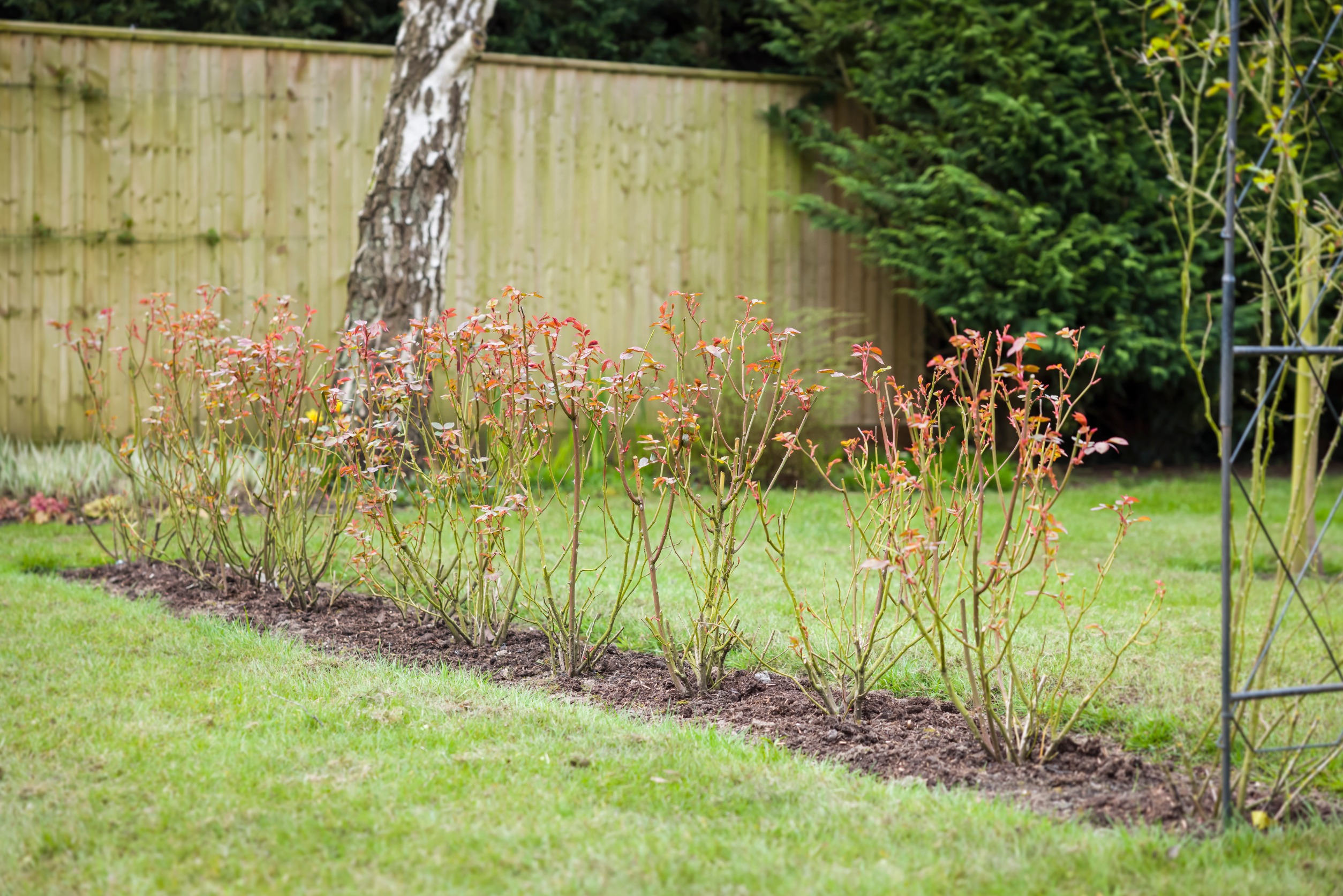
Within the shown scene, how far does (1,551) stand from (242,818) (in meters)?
3.30

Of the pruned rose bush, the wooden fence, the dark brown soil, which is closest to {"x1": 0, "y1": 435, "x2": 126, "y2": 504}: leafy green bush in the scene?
the wooden fence

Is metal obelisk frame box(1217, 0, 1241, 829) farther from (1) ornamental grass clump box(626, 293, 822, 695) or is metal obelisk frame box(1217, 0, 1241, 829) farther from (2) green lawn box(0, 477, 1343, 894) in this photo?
(1) ornamental grass clump box(626, 293, 822, 695)

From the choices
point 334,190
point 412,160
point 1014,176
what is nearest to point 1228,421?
point 412,160

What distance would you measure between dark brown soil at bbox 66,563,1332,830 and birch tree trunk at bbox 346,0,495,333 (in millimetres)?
2359

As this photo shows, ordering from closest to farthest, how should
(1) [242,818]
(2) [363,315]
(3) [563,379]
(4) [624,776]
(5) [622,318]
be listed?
(1) [242,818] → (4) [624,776] → (3) [563,379] → (2) [363,315] → (5) [622,318]

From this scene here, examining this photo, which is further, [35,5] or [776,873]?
[35,5]

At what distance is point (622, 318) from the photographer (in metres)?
7.75

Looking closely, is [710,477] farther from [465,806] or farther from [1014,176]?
[1014,176]

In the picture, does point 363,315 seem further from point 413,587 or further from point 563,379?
point 563,379

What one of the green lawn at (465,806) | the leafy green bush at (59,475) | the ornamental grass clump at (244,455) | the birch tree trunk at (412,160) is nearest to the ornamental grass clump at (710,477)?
the green lawn at (465,806)

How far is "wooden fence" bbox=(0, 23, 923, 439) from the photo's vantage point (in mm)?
6738

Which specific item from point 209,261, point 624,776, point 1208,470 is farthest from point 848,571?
point 1208,470

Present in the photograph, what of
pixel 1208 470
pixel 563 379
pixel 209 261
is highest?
pixel 209 261

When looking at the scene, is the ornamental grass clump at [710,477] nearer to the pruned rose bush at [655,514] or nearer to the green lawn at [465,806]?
the pruned rose bush at [655,514]
